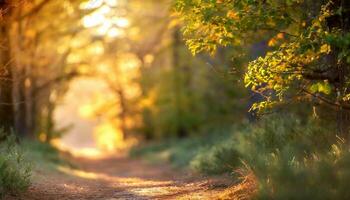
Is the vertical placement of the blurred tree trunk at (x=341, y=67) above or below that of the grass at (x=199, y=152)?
above

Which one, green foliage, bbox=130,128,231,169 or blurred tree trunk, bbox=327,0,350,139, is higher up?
blurred tree trunk, bbox=327,0,350,139

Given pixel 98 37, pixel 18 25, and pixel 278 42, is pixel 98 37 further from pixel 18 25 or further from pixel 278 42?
pixel 278 42

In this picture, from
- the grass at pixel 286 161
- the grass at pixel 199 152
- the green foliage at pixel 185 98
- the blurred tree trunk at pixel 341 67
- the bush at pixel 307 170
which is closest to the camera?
the bush at pixel 307 170

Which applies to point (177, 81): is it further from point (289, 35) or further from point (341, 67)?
point (341, 67)

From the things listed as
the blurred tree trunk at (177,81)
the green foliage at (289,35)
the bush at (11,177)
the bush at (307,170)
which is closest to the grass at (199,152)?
the blurred tree trunk at (177,81)

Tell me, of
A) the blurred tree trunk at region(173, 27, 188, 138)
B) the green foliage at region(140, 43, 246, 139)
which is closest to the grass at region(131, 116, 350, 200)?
the green foliage at region(140, 43, 246, 139)

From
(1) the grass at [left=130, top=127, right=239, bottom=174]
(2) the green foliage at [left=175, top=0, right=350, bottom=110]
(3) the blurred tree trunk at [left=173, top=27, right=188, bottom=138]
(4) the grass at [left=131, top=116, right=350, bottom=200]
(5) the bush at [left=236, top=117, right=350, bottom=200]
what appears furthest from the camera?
(3) the blurred tree trunk at [left=173, top=27, right=188, bottom=138]

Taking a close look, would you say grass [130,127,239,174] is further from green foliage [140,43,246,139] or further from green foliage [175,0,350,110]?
green foliage [175,0,350,110]

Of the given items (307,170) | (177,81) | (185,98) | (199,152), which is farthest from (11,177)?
(177,81)

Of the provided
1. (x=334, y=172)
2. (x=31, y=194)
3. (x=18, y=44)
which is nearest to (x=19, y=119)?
(x=18, y=44)

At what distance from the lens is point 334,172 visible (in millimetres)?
8438

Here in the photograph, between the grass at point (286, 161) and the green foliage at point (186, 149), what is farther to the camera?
the green foliage at point (186, 149)

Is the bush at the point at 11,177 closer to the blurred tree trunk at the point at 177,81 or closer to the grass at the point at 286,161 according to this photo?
the grass at the point at 286,161

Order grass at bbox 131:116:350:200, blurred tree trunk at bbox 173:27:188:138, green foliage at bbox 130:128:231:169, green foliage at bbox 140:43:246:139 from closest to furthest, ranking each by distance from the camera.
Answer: grass at bbox 131:116:350:200
green foliage at bbox 130:128:231:169
green foliage at bbox 140:43:246:139
blurred tree trunk at bbox 173:27:188:138
